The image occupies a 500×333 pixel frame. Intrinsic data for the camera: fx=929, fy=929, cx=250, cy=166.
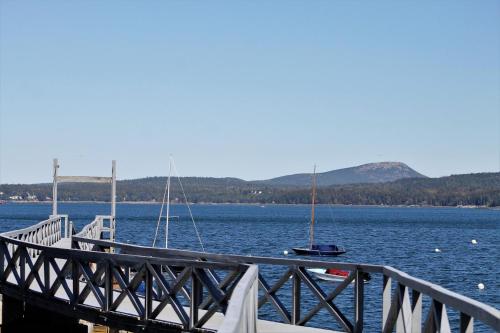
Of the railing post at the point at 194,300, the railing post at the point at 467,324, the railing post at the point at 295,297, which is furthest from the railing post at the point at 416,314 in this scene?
the railing post at the point at 295,297

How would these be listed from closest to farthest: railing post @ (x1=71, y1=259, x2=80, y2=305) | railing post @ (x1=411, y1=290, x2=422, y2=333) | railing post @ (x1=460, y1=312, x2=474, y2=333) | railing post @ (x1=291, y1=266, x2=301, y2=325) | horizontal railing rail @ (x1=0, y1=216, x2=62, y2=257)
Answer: railing post @ (x1=460, y1=312, x2=474, y2=333)
railing post @ (x1=411, y1=290, x2=422, y2=333)
railing post @ (x1=291, y1=266, x2=301, y2=325)
railing post @ (x1=71, y1=259, x2=80, y2=305)
horizontal railing rail @ (x1=0, y1=216, x2=62, y2=257)

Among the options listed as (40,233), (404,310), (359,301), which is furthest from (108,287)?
(40,233)

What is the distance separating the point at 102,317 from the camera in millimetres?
13781

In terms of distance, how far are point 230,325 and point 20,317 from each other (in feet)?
36.8

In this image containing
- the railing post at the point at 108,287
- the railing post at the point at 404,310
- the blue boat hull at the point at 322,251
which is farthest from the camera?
the blue boat hull at the point at 322,251

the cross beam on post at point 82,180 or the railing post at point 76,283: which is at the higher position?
the cross beam on post at point 82,180

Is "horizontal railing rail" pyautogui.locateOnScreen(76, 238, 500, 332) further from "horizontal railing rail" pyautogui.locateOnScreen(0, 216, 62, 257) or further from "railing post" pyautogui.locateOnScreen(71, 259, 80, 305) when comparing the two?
"horizontal railing rail" pyautogui.locateOnScreen(0, 216, 62, 257)

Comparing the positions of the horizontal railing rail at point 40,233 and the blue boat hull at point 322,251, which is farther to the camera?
the blue boat hull at point 322,251

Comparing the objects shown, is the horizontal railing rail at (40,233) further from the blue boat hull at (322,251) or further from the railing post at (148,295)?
the blue boat hull at (322,251)

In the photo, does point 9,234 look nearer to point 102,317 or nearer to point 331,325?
point 102,317

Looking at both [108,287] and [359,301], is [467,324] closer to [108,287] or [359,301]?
[359,301]

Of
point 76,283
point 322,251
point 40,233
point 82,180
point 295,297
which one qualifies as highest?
point 82,180

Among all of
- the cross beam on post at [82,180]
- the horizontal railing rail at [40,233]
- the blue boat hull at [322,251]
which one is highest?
the cross beam on post at [82,180]

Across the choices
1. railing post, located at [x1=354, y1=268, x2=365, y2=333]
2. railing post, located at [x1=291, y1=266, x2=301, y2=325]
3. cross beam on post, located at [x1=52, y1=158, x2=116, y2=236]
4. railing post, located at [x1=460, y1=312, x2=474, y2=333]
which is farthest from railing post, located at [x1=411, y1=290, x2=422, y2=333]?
cross beam on post, located at [x1=52, y1=158, x2=116, y2=236]
